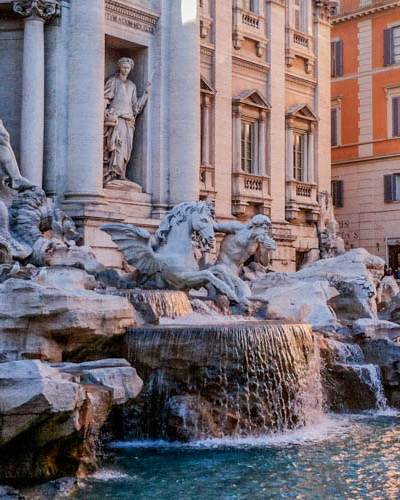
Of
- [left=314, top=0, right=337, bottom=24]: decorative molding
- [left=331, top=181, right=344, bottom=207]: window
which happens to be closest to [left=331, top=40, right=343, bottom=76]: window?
[left=331, top=181, right=344, bottom=207]: window

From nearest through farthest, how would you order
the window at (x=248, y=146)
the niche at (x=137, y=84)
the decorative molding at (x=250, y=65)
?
the niche at (x=137, y=84), the decorative molding at (x=250, y=65), the window at (x=248, y=146)

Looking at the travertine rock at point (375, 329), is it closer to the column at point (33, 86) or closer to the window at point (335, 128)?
the column at point (33, 86)

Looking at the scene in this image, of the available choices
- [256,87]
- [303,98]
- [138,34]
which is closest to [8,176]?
[138,34]

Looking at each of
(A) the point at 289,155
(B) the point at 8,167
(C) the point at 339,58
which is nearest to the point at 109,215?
(B) the point at 8,167

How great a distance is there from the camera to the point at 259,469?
28.5ft

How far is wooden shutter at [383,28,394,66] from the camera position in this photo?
2914cm

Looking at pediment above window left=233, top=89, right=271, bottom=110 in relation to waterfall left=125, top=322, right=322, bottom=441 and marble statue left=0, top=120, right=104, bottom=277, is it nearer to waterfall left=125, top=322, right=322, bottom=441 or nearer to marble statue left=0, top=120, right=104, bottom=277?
marble statue left=0, top=120, right=104, bottom=277

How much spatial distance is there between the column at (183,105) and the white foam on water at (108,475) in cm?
1105

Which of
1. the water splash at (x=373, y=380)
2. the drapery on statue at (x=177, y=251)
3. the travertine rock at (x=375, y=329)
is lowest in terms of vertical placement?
the water splash at (x=373, y=380)

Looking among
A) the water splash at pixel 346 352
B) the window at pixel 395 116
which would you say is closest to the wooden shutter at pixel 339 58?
the window at pixel 395 116

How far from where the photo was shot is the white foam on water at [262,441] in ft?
32.5

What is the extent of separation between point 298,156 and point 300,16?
398 centimetres

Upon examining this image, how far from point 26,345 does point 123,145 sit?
9.45 m

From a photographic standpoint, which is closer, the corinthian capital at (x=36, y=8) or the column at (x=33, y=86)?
the column at (x=33, y=86)
